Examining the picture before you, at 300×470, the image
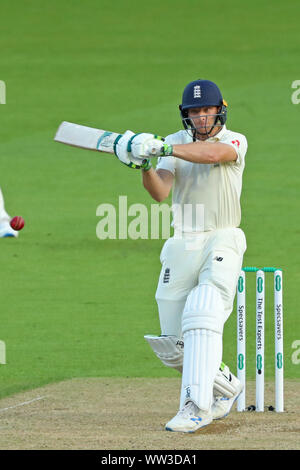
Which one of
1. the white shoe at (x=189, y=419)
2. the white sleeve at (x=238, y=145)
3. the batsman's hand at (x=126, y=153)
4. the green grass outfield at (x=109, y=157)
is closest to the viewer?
the white shoe at (x=189, y=419)

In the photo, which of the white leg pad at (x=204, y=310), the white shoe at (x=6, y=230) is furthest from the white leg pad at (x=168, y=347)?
the white shoe at (x=6, y=230)

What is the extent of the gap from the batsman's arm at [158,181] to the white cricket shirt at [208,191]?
35 mm

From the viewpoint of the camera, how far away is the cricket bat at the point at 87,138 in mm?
5201

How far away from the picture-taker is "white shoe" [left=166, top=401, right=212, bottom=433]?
4.98 m

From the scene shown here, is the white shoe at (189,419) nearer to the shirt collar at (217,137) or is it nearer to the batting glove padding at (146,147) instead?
the batting glove padding at (146,147)

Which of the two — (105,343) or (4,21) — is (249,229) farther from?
(4,21)

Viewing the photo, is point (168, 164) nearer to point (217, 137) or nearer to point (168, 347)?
point (217, 137)

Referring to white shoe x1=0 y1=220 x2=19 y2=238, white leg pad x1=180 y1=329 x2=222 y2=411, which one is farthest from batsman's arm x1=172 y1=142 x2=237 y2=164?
white shoe x1=0 y1=220 x2=19 y2=238

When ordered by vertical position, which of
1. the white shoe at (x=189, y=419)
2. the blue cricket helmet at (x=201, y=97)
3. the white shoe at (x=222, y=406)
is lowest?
the white shoe at (x=189, y=419)

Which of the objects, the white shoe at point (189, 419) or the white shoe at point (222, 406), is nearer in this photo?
the white shoe at point (189, 419)

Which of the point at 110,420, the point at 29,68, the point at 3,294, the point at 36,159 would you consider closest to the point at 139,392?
the point at 110,420

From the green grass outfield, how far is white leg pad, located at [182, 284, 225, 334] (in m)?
2.07

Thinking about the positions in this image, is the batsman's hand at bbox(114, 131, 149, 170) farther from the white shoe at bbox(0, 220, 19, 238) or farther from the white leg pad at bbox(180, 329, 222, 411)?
the white shoe at bbox(0, 220, 19, 238)

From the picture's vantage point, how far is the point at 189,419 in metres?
5.02
